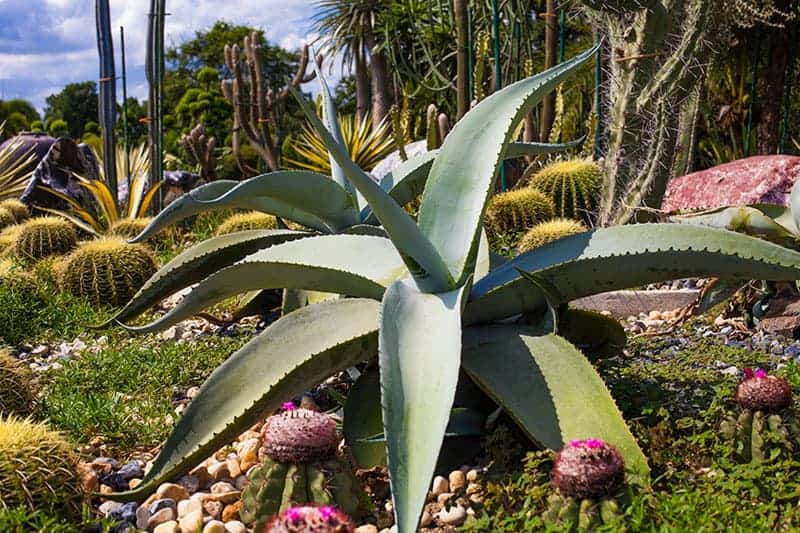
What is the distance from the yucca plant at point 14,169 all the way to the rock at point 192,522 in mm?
9071

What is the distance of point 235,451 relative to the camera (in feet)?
8.00

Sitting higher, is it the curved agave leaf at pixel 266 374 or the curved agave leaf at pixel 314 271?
the curved agave leaf at pixel 314 271

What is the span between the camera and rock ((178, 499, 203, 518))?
6.76ft

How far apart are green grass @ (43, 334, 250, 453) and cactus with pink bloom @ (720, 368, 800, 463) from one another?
1.56 m

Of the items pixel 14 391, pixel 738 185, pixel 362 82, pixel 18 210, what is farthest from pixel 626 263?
pixel 362 82

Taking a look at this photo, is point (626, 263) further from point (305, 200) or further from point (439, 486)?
point (305, 200)

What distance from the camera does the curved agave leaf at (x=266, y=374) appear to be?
6.23 ft

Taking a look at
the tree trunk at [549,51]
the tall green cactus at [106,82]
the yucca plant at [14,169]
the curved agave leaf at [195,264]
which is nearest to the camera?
the curved agave leaf at [195,264]

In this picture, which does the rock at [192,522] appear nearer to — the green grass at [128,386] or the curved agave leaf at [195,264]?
the green grass at [128,386]

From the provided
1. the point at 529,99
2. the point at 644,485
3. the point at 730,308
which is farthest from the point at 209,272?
the point at 730,308

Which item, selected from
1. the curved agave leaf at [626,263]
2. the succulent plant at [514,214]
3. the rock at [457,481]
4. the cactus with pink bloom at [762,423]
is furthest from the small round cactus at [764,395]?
the succulent plant at [514,214]

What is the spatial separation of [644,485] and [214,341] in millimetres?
2261

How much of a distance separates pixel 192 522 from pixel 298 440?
372mm

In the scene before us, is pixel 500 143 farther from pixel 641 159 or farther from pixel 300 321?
pixel 641 159
